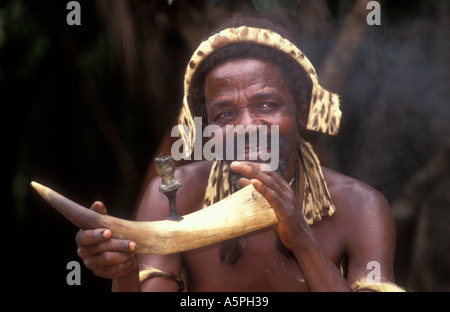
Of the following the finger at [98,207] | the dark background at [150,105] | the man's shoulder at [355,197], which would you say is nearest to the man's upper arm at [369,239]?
the man's shoulder at [355,197]

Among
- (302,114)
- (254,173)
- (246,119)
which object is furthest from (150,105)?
(254,173)

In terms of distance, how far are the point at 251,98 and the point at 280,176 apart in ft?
0.86

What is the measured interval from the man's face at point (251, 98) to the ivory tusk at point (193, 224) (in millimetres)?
265

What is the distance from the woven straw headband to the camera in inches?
79.1

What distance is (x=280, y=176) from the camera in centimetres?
198

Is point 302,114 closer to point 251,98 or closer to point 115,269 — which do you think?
point 251,98

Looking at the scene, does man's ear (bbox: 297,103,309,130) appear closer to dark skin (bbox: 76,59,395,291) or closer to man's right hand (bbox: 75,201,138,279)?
dark skin (bbox: 76,59,395,291)

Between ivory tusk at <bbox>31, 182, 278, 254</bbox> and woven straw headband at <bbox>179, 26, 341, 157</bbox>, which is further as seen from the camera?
woven straw headband at <bbox>179, 26, 341, 157</bbox>

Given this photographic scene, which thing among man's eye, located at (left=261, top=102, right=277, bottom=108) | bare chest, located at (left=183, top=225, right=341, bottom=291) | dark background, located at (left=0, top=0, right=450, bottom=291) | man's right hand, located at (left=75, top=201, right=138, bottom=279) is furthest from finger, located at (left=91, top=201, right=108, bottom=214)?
dark background, located at (left=0, top=0, right=450, bottom=291)

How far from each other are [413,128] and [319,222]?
48.0 inches

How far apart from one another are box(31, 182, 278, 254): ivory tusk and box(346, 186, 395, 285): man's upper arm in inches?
14.7

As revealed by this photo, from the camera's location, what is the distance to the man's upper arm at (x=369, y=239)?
1.96m

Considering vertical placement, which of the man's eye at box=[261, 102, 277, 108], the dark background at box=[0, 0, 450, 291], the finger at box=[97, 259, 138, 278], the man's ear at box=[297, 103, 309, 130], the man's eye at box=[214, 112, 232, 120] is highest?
the dark background at box=[0, 0, 450, 291]

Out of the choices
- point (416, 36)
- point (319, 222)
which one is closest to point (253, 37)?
point (319, 222)
